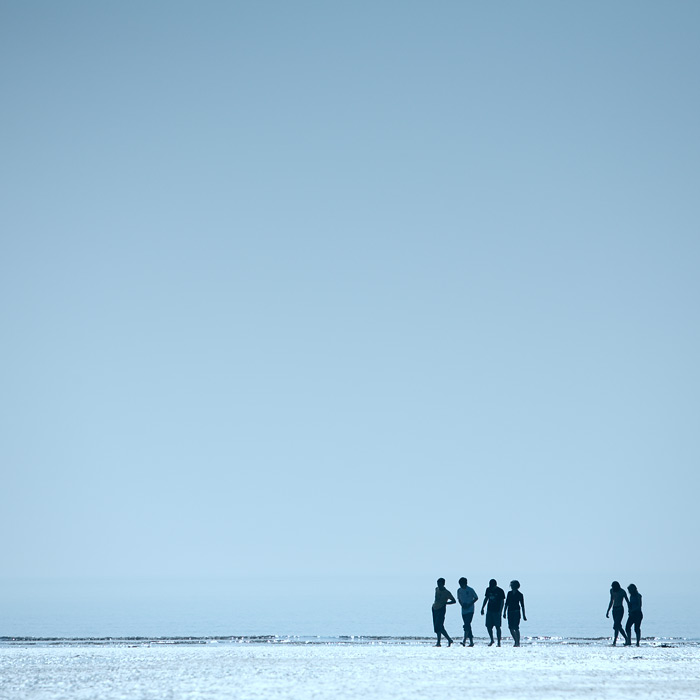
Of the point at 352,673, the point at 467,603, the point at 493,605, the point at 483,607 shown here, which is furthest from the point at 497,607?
the point at 352,673

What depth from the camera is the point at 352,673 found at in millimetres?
20891

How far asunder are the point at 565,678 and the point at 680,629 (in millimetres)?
63225

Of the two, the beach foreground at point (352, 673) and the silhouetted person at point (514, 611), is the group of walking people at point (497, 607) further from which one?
the beach foreground at point (352, 673)

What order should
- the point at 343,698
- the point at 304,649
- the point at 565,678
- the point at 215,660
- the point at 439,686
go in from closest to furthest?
1. the point at 343,698
2. the point at 439,686
3. the point at 565,678
4. the point at 215,660
5. the point at 304,649

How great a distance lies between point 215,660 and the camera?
24.8m

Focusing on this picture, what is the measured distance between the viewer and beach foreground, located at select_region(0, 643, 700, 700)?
17000mm

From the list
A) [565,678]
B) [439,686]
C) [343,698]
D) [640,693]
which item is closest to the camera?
[343,698]

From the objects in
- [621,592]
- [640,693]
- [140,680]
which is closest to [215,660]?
[140,680]

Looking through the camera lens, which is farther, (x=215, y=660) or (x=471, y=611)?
(x=471, y=611)

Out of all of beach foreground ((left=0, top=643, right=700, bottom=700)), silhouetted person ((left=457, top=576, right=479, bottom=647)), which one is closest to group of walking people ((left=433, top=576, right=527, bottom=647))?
silhouetted person ((left=457, top=576, right=479, bottom=647))

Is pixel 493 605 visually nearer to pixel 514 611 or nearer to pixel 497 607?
pixel 497 607

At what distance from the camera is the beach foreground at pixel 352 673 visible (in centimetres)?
1700

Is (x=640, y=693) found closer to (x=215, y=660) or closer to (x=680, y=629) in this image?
(x=215, y=660)

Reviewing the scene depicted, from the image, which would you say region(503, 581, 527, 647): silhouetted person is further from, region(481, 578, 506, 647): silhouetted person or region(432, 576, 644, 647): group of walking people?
region(481, 578, 506, 647): silhouetted person
